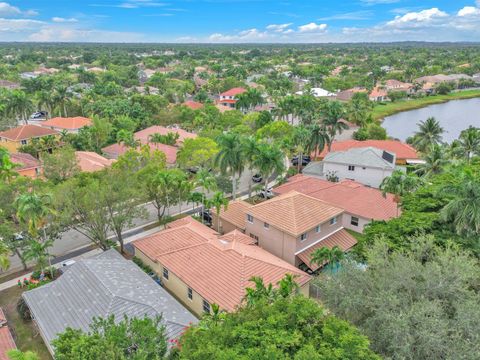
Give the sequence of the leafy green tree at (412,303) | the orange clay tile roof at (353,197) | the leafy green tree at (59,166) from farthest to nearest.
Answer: the leafy green tree at (59,166) → the orange clay tile roof at (353,197) → the leafy green tree at (412,303)

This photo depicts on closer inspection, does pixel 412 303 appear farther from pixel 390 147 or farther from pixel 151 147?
pixel 151 147

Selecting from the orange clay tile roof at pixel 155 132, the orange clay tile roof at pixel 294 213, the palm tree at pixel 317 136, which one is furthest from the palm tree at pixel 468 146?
the orange clay tile roof at pixel 155 132

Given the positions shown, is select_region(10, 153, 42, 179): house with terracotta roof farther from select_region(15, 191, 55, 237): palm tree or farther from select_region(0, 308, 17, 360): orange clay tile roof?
select_region(0, 308, 17, 360): orange clay tile roof

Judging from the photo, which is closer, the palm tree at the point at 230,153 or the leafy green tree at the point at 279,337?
the leafy green tree at the point at 279,337

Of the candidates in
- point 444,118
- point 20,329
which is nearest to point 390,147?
point 20,329

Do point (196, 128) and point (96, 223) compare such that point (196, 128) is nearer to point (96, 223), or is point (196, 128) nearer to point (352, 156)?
point (352, 156)

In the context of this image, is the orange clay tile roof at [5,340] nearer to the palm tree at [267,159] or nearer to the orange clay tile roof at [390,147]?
the palm tree at [267,159]

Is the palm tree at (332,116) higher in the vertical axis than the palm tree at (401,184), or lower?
higher

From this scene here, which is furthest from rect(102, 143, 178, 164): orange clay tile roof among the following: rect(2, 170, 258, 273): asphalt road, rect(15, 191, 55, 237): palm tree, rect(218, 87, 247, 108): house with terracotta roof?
rect(218, 87, 247, 108): house with terracotta roof
